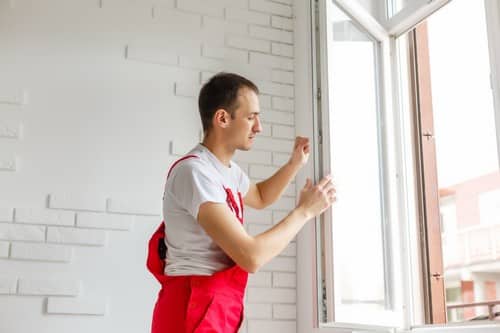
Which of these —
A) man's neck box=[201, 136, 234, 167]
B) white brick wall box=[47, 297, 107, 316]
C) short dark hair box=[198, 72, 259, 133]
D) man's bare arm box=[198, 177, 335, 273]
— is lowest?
white brick wall box=[47, 297, 107, 316]

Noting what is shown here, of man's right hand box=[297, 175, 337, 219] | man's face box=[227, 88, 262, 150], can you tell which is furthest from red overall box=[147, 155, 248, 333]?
man's face box=[227, 88, 262, 150]

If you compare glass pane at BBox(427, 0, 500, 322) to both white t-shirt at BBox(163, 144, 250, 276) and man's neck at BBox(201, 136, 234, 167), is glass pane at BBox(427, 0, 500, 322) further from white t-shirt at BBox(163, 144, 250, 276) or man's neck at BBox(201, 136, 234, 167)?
white t-shirt at BBox(163, 144, 250, 276)

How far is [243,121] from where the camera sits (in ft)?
6.18

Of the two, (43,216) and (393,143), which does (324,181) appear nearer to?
(393,143)

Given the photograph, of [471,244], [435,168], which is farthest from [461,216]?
[435,168]

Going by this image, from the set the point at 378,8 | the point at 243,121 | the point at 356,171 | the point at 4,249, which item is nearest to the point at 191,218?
the point at 243,121

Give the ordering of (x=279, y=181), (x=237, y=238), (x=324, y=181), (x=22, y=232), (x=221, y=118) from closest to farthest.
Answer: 1. (x=237, y=238)
2. (x=221, y=118)
3. (x=324, y=181)
4. (x=279, y=181)
5. (x=22, y=232)

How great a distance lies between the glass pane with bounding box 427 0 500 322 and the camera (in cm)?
262

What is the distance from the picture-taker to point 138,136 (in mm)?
2648

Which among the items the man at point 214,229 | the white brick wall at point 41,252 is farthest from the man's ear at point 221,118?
the white brick wall at point 41,252

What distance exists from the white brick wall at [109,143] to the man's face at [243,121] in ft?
2.76

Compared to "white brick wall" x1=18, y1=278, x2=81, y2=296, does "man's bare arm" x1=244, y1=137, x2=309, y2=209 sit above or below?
above

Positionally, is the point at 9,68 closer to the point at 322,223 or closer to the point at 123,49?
the point at 123,49

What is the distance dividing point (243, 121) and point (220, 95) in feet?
0.35
